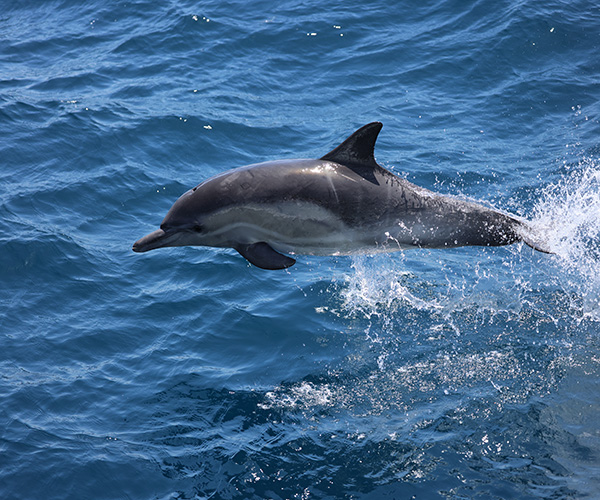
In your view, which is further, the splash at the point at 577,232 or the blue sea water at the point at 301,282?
the splash at the point at 577,232

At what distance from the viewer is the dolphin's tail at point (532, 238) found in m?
7.94

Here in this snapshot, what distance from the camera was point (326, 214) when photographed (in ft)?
25.0

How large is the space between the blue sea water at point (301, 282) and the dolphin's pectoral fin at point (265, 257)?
198 centimetres

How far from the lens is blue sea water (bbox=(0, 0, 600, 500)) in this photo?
7648mm

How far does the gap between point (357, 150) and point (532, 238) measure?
90.2 inches

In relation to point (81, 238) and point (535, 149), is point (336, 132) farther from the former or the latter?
point (81, 238)

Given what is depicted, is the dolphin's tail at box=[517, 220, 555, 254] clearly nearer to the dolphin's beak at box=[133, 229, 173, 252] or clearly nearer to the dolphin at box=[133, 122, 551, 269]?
the dolphin at box=[133, 122, 551, 269]

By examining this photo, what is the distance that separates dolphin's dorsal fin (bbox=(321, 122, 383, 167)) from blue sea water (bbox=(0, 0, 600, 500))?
256 cm

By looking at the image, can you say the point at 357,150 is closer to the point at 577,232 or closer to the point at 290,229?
the point at 290,229

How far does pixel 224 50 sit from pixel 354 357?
11.7 metres

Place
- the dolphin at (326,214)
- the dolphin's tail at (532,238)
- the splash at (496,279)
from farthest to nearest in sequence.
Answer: the splash at (496,279) → the dolphin's tail at (532,238) → the dolphin at (326,214)

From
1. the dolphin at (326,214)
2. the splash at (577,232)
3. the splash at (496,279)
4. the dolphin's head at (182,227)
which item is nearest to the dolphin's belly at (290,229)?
the dolphin at (326,214)

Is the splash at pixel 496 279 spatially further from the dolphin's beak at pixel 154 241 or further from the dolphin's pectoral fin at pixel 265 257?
the dolphin's beak at pixel 154 241

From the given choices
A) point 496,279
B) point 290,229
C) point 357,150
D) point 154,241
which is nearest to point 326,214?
point 290,229
